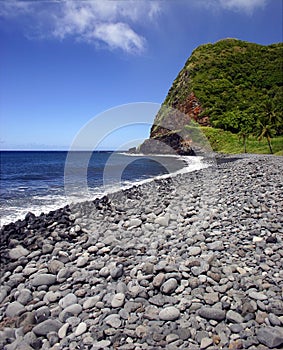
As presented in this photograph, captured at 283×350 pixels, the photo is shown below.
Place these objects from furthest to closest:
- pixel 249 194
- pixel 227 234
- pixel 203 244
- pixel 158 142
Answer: pixel 158 142 → pixel 249 194 → pixel 227 234 → pixel 203 244

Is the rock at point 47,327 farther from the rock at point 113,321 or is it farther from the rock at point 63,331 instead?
the rock at point 113,321

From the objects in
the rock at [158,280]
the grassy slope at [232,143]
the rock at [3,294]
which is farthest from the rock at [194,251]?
the grassy slope at [232,143]

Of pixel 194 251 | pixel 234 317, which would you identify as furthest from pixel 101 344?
pixel 194 251

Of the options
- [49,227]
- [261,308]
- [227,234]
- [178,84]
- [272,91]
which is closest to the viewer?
[261,308]

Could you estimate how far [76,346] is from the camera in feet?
10.3

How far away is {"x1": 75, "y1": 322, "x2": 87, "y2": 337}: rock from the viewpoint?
3338 mm

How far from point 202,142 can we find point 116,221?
52.0m

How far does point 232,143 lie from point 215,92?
2957cm

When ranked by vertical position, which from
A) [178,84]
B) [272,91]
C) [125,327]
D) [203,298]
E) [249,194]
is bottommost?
[125,327]

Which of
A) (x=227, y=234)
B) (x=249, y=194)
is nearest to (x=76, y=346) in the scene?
(x=227, y=234)

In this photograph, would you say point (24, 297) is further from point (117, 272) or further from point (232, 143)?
point (232, 143)

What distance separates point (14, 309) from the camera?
157 inches

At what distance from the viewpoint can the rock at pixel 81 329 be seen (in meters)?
3.34

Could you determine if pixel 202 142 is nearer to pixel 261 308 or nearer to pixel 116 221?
pixel 116 221
